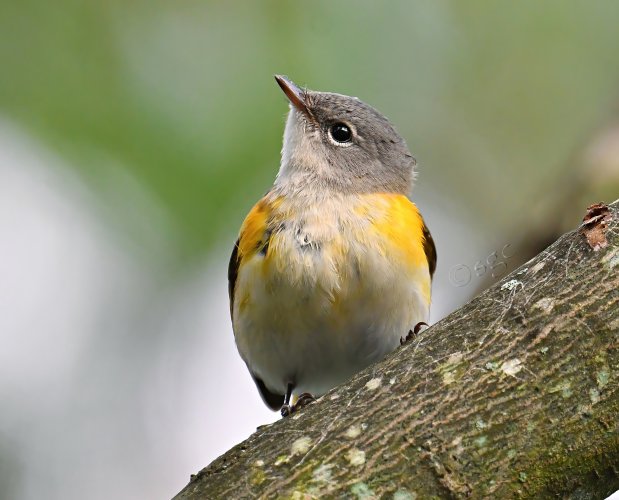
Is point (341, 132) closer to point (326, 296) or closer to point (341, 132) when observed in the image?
point (341, 132)

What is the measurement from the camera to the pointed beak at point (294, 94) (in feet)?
16.3

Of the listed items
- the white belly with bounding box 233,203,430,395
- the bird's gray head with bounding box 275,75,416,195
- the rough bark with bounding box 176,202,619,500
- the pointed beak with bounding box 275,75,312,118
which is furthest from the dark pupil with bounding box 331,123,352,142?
the rough bark with bounding box 176,202,619,500

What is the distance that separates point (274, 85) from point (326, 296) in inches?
60.8

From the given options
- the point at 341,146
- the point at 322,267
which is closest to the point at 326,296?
the point at 322,267

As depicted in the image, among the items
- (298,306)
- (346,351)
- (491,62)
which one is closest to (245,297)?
(298,306)

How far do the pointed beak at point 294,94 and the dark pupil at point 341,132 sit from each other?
0.57 feet

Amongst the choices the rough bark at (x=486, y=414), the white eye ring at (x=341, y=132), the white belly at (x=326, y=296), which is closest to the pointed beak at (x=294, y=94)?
the white eye ring at (x=341, y=132)

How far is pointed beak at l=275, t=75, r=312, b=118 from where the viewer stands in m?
4.97

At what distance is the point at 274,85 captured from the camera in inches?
200

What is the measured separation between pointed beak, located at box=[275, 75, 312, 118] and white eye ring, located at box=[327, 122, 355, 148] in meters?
0.17

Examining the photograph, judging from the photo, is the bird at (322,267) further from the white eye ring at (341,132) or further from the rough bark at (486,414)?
the rough bark at (486,414)

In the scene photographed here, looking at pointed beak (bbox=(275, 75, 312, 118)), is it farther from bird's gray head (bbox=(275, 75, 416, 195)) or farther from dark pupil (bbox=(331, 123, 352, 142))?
dark pupil (bbox=(331, 123, 352, 142))

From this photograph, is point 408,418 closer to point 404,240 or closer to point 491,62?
point 404,240

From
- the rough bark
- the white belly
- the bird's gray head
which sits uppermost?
the bird's gray head
